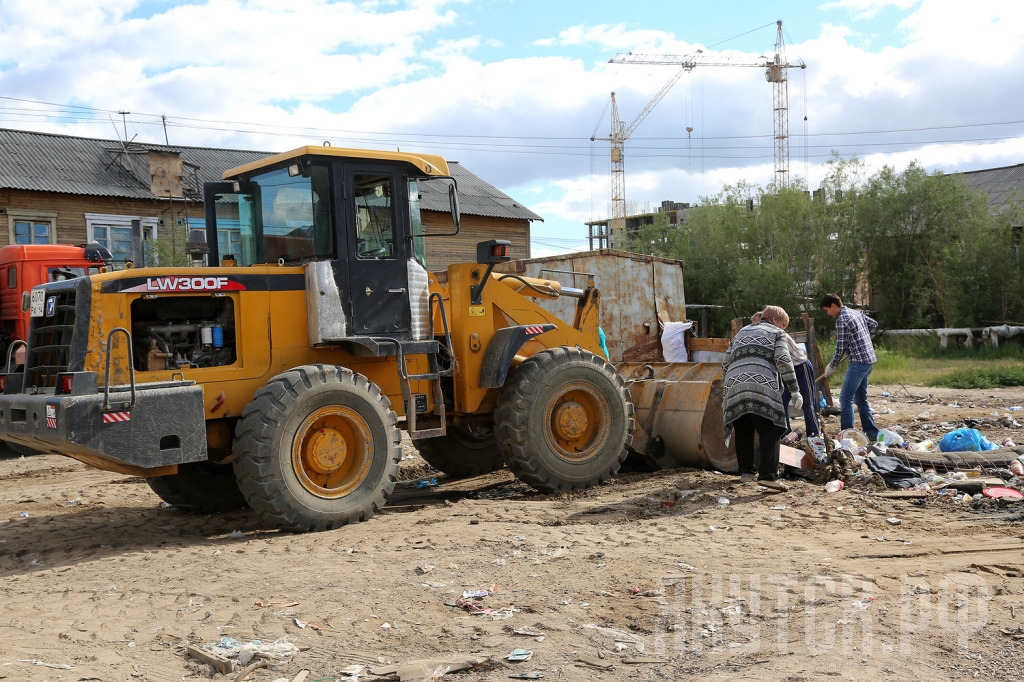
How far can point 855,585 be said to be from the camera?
511cm

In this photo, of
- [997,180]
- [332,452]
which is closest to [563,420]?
[332,452]

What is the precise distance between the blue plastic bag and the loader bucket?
7.17 feet

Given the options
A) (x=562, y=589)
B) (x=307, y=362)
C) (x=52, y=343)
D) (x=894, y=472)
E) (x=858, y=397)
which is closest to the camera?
(x=562, y=589)

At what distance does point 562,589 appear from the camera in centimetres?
530

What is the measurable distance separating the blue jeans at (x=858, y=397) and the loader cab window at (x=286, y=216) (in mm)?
5855

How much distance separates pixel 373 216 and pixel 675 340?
486 inches

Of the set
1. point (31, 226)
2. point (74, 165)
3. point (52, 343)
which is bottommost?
point (52, 343)

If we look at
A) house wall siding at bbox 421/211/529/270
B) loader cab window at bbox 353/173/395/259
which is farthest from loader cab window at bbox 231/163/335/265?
house wall siding at bbox 421/211/529/270

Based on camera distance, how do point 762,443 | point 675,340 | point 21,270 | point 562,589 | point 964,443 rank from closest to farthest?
point 562,589
point 762,443
point 964,443
point 21,270
point 675,340

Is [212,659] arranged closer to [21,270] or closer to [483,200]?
[21,270]

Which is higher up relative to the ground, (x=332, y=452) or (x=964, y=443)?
(x=332, y=452)

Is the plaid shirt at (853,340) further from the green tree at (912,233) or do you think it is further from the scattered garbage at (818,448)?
the green tree at (912,233)

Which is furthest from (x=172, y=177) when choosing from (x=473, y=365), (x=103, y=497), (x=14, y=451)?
(x=473, y=365)

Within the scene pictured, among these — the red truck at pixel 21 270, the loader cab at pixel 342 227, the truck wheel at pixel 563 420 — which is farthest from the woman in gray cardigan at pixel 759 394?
the red truck at pixel 21 270
